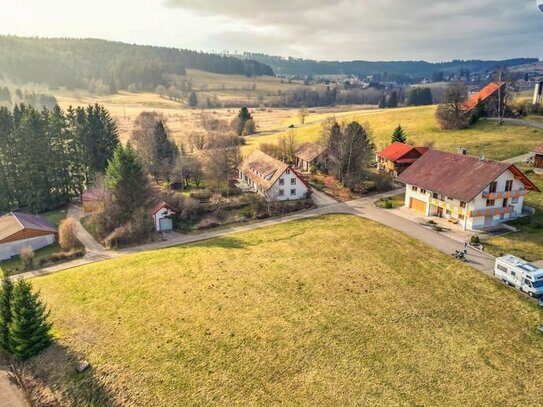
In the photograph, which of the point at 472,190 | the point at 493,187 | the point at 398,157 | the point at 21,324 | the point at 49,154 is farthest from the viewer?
the point at 398,157

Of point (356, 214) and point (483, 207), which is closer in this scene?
point (483, 207)

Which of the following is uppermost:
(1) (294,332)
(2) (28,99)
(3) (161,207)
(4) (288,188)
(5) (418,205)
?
(2) (28,99)

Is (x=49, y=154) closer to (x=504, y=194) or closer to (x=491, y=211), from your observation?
(x=491, y=211)

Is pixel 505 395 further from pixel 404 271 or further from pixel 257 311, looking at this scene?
pixel 257 311

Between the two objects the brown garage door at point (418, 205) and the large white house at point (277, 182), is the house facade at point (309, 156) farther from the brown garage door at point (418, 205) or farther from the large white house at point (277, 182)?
the brown garage door at point (418, 205)

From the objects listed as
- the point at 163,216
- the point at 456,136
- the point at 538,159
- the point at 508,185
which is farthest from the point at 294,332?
the point at 456,136

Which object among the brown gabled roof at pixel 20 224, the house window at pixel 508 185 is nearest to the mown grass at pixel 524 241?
the house window at pixel 508 185

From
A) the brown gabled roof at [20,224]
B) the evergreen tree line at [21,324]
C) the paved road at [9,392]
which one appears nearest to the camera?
the paved road at [9,392]

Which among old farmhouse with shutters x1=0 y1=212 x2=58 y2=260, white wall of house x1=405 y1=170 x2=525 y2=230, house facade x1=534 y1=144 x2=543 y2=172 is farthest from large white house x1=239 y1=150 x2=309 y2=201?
house facade x1=534 y1=144 x2=543 y2=172
